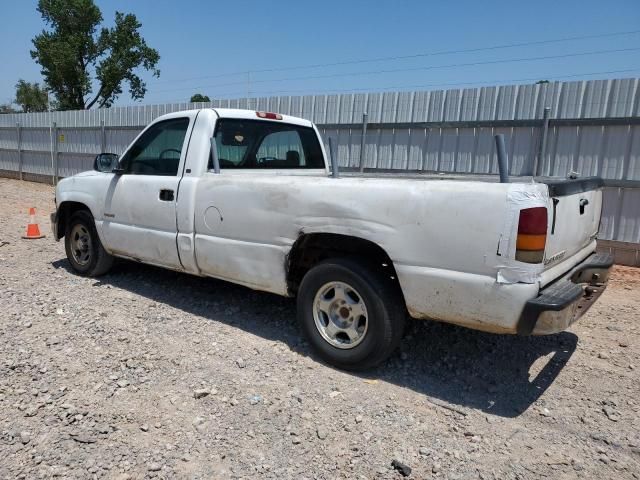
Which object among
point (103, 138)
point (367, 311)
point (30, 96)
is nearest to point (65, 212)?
point (367, 311)

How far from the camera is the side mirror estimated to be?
5.10 metres

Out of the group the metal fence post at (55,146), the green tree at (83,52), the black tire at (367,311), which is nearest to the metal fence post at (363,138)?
the black tire at (367,311)

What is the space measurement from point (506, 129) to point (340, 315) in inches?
206

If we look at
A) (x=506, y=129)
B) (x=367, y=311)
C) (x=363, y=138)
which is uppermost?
(x=506, y=129)

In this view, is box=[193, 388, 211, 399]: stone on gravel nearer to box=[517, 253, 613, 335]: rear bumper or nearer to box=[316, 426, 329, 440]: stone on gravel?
box=[316, 426, 329, 440]: stone on gravel

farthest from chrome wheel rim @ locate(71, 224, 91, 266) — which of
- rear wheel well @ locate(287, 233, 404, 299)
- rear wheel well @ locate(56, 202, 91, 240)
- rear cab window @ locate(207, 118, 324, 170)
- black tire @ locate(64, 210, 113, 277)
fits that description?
rear wheel well @ locate(287, 233, 404, 299)

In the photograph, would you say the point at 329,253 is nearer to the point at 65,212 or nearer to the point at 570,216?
the point at 570,216

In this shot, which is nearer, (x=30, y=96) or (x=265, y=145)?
(x=265, y=145)

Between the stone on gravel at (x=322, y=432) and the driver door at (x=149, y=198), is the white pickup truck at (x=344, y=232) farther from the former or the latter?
the stone on gravel at (x=322, y=432)

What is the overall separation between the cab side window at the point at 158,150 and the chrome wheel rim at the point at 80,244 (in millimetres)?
1146

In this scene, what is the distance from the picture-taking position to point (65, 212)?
5.89 m

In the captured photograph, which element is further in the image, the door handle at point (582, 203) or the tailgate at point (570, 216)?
the door handle at point (582, 203)

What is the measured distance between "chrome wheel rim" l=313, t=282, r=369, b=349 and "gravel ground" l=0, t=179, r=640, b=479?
10.1 inches

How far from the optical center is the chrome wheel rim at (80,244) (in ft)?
18.6
